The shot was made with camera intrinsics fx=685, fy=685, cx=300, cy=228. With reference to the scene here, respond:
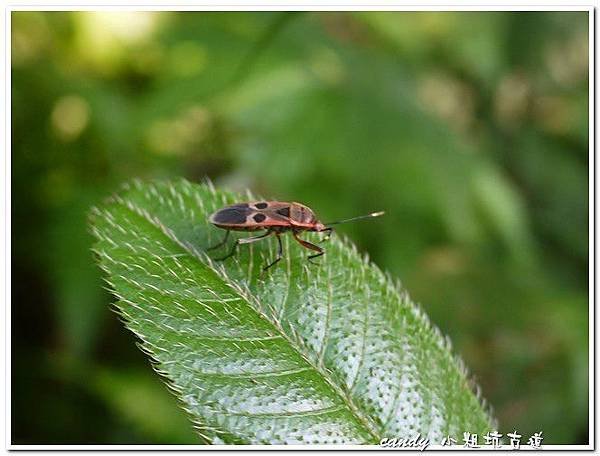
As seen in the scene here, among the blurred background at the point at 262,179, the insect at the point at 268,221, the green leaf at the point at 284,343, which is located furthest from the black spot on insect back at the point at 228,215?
Result: the blurred background at the point at 262,179

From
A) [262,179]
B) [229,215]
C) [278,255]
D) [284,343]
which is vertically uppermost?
[262,179]

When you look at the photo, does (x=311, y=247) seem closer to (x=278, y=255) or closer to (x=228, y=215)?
(x=278, y=255)

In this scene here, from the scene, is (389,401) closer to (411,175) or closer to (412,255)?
(412,255)

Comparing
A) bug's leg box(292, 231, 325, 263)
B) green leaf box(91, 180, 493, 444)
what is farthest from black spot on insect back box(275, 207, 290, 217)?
green leaf box(91, 180, 493, 444)

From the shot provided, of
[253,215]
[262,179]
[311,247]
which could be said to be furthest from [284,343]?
[262,179]

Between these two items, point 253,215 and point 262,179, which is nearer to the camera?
point 253,215

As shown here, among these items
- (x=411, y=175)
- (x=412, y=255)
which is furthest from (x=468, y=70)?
(x=412, y=255)
